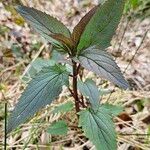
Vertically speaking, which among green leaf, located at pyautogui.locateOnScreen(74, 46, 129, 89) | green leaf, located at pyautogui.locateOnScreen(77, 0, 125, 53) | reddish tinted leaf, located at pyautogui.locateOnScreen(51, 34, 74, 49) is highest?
green leaf, located at pyautogui.locateOnScreen(77, 0, 125, 53)

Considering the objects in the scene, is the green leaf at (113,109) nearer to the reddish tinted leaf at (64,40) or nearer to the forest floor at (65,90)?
the forest floor at (65,90)

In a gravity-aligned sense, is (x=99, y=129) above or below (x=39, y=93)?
below

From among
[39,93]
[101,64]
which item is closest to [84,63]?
[101,64]

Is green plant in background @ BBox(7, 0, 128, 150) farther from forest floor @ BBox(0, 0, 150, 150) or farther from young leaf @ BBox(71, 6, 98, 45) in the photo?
forest floor @ BBox(0, 0, 150, 150)

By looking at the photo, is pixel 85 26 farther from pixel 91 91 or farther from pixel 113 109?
pixel 113 109

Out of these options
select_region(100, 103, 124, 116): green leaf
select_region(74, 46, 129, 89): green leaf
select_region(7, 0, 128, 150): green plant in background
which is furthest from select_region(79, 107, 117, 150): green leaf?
select_region(74, 46, 129, 89): green leaf

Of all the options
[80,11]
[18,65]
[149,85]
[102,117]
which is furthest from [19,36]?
[102,117]
